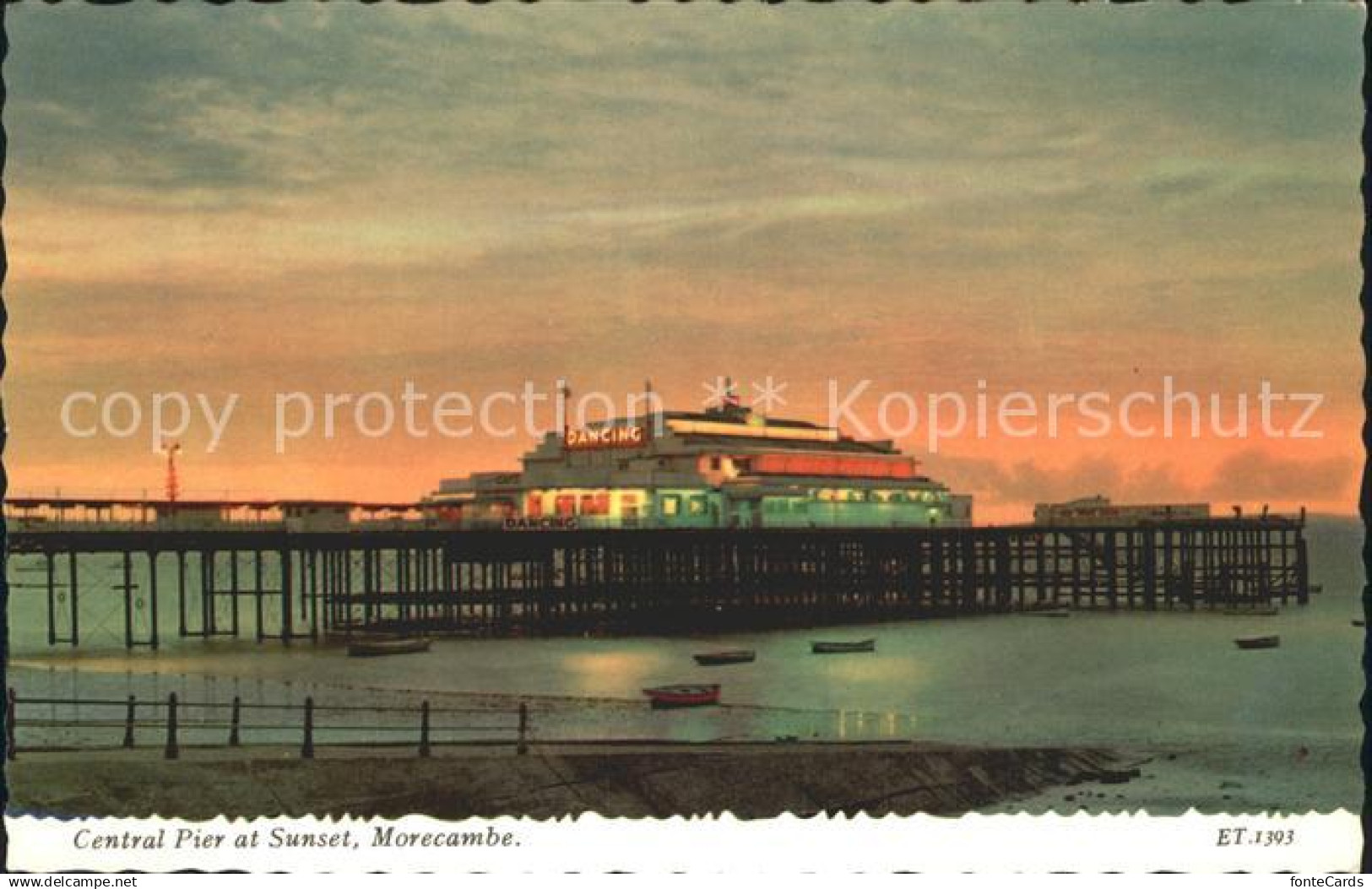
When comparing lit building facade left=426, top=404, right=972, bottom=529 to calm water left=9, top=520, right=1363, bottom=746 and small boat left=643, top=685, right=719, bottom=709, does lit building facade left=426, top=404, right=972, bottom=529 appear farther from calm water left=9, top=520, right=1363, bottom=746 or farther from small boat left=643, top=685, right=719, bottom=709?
small boat left=643, top=685, right=719, bottom=709

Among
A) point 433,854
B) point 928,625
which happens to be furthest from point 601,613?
point 433,854

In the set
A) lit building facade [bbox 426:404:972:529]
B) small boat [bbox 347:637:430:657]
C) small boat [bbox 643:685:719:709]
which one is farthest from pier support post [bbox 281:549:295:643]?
small boat [bbox 643:685:719:709]

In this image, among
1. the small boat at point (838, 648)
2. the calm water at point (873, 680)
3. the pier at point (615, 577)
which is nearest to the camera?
the calm water at point (873, 680)

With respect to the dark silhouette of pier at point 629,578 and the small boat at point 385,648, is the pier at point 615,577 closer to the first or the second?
the dark silhouette of pier at point 629,578

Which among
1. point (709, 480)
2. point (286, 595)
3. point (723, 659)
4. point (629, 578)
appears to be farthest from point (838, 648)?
point (709, 480)

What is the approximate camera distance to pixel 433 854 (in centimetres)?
1364

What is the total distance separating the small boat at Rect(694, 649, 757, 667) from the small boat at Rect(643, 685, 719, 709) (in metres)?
12.3

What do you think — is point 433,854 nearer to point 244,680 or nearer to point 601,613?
point 244,680

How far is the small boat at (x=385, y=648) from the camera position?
4922 centimetres

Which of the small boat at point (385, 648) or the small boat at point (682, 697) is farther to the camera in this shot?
the small boat at point (385, 648)

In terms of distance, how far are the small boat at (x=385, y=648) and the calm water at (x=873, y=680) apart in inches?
22.4

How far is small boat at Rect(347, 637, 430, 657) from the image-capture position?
49219 mm

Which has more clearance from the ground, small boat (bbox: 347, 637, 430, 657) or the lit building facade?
the lit building facade

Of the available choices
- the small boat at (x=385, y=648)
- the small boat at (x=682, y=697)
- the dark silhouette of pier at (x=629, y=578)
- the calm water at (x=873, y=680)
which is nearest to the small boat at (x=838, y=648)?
the calm water at (x=873, y=680)
